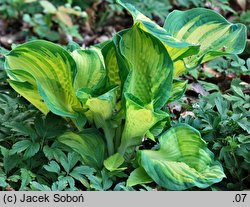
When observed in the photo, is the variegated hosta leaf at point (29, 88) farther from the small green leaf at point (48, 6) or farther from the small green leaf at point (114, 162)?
the small green leaf at point (48, 6)

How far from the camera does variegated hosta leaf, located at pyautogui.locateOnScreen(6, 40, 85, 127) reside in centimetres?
161

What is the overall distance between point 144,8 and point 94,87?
136 centimetres

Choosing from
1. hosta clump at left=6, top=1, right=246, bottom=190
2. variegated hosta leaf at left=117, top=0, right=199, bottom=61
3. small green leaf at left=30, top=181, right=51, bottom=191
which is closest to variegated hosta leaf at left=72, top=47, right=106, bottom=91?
hosta clump at left=6, top=1, right=246, bottom=190

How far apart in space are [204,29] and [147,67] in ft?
0.89

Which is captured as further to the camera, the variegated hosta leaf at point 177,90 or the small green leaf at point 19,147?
the variegated hosta leaf at point 177,90

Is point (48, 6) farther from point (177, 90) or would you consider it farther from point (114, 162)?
point (114, 162)

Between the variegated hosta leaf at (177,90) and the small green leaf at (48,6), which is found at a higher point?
the variegated hosta leaf at (177,90)

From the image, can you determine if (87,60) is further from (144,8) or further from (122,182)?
(144,8)

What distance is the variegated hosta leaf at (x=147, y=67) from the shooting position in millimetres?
1576

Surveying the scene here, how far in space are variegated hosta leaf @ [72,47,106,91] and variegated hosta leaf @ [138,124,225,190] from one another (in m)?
0.28

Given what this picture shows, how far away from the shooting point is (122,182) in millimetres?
1585

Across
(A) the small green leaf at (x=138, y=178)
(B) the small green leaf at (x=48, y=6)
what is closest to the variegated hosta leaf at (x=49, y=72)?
(A) the small green leaf at (x=138, y=178)

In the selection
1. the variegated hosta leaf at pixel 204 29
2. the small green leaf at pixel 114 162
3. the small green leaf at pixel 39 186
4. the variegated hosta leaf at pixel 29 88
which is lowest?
the small green leaf at pixel 39 186

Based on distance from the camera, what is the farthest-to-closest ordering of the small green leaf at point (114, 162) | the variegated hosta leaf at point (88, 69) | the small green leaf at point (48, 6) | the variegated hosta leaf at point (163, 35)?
the small green leaf at point (48, 6) → the variegated hosta leaf at point (88, 69) → the small green leaf at point (114, 162) → the variegated hosta leaf at point (163, 35)
